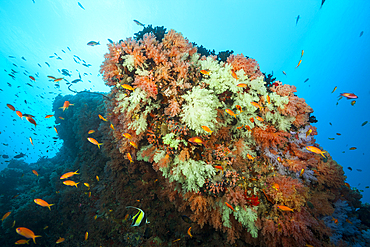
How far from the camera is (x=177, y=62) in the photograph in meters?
3.92

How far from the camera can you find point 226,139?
439 cm

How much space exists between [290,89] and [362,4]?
90.3 metres

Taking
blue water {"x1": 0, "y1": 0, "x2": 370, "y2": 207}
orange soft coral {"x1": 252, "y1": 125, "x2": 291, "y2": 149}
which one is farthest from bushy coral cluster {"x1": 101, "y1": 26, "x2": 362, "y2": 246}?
blue water {"x1": 0, "y1": 0, "x2": 370, "y2": 207}

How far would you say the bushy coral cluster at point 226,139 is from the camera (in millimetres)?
3545

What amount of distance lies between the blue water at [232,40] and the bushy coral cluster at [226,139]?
31.7m

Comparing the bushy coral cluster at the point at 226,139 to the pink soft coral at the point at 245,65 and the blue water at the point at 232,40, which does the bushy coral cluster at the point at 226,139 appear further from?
the blue water at the point at 232,40

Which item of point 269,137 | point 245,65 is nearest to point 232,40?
point 245,65

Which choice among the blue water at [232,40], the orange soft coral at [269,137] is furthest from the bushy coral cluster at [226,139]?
the blue water at [232,40]

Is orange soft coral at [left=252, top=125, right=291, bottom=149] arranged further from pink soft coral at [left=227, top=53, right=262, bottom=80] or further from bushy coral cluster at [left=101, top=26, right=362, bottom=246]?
pink soft coral at [left=227, top=53, right=262, bottom=80]

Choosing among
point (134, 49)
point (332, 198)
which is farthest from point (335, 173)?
point (134, 49)

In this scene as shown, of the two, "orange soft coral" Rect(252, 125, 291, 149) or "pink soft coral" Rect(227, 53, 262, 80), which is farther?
"pink soft coral" Rect(227, 53, 262, 80)

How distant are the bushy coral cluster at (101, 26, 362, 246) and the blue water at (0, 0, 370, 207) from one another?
104 feet

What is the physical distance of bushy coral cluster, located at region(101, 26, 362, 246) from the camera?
354 centimetres

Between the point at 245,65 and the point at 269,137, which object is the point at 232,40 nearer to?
the point at 245,65
